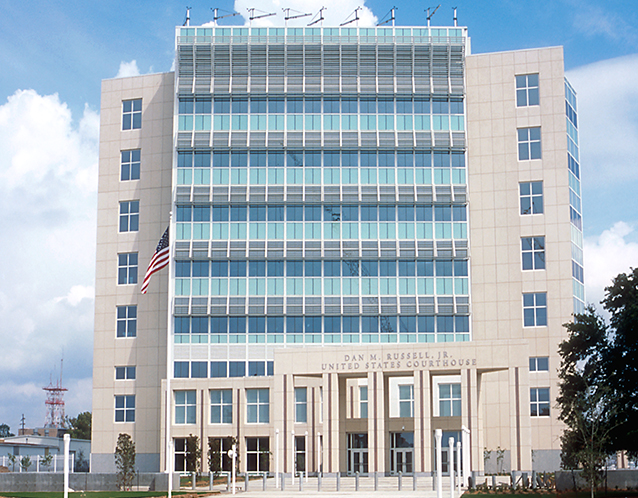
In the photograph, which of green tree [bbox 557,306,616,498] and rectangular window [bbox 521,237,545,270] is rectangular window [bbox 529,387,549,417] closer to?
rectangular window [bbox 521,237,545,270]

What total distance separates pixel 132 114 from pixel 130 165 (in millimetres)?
5287

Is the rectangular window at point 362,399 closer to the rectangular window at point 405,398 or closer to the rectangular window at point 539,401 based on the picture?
the rectangular window at point 405,398

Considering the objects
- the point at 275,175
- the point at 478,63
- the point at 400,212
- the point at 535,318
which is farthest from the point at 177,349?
the point at 478,63

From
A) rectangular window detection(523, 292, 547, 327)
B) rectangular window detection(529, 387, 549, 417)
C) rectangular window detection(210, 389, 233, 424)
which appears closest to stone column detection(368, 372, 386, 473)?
rectangular window detection(210, 389, 233, 424)

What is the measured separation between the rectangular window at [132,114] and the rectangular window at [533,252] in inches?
1541

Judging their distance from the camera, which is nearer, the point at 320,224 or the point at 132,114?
the point at 320,224

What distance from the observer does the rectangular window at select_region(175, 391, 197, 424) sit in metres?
78.5

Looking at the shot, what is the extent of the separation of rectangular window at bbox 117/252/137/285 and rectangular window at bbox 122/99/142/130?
12.9 meters

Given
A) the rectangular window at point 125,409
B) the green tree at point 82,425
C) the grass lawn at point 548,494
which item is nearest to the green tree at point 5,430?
the green tree at point 82,425

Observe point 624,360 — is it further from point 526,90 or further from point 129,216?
point 129,216

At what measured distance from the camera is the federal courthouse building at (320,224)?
78.4m

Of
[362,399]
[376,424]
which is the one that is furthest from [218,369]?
[376,424]

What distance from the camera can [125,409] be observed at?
269 feet

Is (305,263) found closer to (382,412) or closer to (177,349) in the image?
(177,349)
